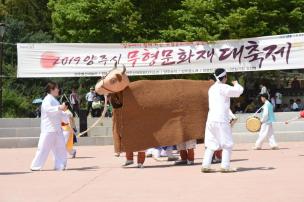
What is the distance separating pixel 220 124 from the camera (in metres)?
10.9

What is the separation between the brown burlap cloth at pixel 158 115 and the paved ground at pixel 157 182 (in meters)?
0.56

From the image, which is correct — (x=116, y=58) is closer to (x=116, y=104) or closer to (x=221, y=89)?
(x=116, y=104)

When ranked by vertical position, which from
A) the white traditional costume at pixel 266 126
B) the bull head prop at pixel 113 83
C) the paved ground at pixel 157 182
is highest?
the bull head prop at pixel 113 83

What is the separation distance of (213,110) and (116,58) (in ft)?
42.2

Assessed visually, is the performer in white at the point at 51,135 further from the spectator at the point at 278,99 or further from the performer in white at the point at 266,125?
the spectator at the point at 278,99

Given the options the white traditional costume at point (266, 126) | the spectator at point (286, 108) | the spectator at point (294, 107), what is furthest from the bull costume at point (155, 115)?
the spectator at point (286, 108)

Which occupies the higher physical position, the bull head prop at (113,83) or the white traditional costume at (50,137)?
the bull head prop at (113,83)

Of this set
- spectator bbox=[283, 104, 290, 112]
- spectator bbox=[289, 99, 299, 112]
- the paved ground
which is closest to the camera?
the paved ground

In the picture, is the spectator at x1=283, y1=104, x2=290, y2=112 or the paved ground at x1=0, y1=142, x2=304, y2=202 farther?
the spectator at x1=283, y1=104, x2=290, y2=112

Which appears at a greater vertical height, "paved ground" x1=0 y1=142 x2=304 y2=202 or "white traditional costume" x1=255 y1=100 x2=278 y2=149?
"white traditional costume" x1=255 y1=100 x2=278 y2=149

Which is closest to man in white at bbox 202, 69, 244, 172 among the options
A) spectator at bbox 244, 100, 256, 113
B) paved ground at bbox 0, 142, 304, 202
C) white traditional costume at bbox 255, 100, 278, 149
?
paved ground at bbox 0, 142, 304, 202

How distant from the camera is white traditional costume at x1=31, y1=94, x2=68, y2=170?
1238 cm

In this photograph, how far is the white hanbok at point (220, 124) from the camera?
10.8 meters

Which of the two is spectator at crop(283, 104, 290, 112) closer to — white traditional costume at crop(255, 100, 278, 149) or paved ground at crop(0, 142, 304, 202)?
white traditional costume at crop(255, 100, 278, 149)
